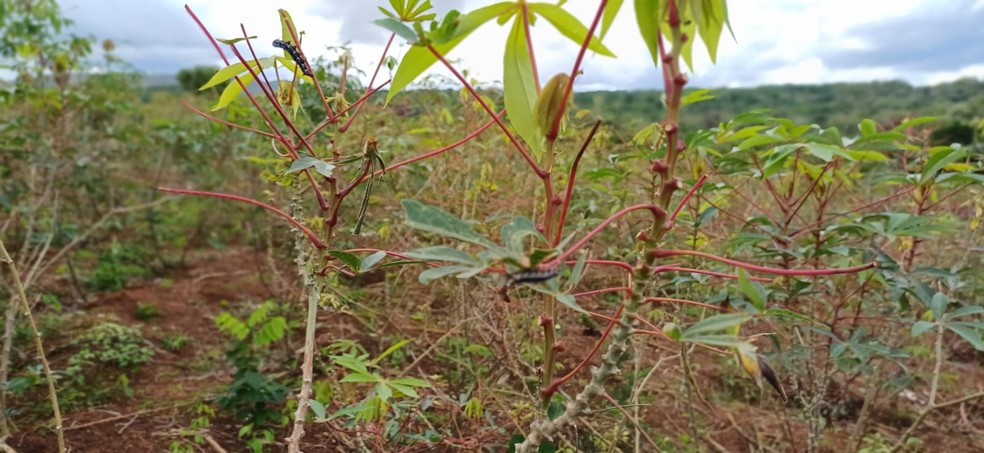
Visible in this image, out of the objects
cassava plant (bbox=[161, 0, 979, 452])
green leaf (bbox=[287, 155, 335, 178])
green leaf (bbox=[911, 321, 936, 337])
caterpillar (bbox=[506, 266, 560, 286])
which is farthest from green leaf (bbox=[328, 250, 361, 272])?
green leaf (bbox=[911, 321, 936, 337])

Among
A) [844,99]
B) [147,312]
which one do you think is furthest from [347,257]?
[844,99]

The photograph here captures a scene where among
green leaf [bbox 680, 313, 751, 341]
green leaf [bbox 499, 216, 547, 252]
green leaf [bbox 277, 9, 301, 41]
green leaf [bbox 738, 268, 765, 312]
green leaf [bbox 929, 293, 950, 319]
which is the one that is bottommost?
green leaf [bbox 929, 293, 950, 319]

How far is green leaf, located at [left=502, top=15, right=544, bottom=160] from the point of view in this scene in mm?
621

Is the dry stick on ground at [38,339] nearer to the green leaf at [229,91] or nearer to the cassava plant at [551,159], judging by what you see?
the green leaf at [229,91]

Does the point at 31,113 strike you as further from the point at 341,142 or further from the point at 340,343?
the point at 340,343

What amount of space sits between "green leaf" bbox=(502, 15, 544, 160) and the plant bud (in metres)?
0.03

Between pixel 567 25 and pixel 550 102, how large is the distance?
0.27 ft

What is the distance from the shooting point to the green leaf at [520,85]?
0.62 meters

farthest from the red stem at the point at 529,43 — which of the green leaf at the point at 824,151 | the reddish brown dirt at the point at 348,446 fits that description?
the reddish brown dirt at the point at 348,446

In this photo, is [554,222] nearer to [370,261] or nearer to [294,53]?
[370,261]

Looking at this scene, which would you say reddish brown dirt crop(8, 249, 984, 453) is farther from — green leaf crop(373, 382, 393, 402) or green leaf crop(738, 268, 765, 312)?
green leaf crop(738, 268, 765, 312)

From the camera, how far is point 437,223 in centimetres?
51

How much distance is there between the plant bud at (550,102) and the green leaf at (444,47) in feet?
0.28

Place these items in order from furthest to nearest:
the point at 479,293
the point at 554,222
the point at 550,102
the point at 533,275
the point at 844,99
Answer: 1. the point at 844,99
2. the point at 479,293
3. the point at 554,222
4. the point at 550,102
5. the point at 533,275
